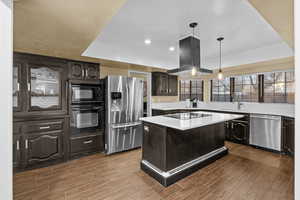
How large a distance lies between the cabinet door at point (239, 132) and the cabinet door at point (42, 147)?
14.7 ft

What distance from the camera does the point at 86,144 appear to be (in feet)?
10.2

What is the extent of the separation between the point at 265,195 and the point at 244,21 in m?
2.65

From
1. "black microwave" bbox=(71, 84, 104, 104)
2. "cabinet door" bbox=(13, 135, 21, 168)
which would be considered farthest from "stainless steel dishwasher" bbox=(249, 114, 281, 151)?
"cabinet door" bbox=(13, 135, 21, 168)

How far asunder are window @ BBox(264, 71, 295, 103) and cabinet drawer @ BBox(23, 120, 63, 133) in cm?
536

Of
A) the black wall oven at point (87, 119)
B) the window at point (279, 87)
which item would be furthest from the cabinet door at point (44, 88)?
the window at point (279, 87)

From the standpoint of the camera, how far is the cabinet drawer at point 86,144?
9.71 feet

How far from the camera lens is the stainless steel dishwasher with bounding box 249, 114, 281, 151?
3.23m

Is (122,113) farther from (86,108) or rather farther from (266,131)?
(266,131)

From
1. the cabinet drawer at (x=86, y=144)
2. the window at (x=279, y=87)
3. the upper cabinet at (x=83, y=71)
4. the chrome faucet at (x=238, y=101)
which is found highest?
the upper cabinet at (x=83, y=71)

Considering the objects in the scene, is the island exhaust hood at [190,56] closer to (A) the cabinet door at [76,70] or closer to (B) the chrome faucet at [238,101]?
(A) the cabinet door at [76,70]

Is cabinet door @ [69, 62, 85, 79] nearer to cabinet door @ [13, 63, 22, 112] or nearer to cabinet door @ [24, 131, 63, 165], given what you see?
cabinet door @ [13, 63, 22, 112]

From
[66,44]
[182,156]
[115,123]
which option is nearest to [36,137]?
[115,123]

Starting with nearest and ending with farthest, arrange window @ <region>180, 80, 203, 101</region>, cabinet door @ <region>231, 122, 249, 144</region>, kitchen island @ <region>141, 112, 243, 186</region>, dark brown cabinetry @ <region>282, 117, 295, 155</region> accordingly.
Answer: kitchen island @ <region>141, 112, 243, 186</region> < dark brown cabinetry @ <region>282, 117, 295, 155</region> < cabinet door @ <region>231, 122, 249, 144</region> < window @ <region>180, 80, 203, 101</region>

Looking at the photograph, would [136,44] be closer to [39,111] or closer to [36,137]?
[39,111]
